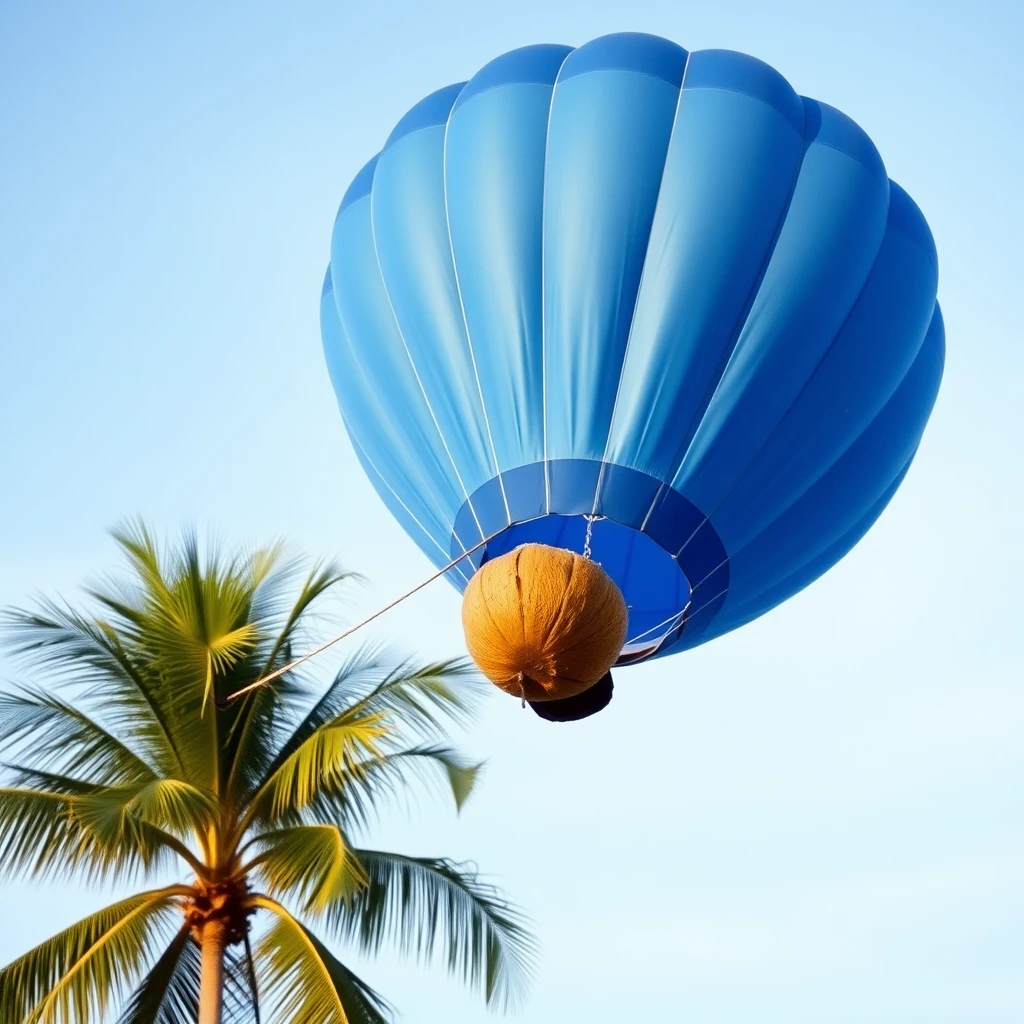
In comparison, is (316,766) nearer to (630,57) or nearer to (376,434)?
(376,434)

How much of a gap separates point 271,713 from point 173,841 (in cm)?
135

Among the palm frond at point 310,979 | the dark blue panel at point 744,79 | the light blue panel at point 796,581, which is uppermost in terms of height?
the dark blue panel at point 744,79

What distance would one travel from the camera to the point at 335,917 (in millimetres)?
15562

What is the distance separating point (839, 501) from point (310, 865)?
3943mm

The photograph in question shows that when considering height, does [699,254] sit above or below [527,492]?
above

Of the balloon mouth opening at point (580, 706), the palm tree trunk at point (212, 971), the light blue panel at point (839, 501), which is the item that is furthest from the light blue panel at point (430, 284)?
the palm tree trunk at point (212, 971)

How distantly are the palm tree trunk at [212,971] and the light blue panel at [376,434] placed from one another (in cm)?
264

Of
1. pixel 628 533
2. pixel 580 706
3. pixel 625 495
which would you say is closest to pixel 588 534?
pixel 625 495

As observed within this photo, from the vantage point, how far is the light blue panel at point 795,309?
47.3 ft

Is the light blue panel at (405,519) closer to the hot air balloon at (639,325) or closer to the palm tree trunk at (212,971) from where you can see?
the hot air balloon at (639,325)

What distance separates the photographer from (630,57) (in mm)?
15258

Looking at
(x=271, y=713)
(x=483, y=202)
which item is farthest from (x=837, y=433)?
(x=271, y=713)

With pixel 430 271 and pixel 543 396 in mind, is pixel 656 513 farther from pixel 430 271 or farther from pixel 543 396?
pixel 430 271

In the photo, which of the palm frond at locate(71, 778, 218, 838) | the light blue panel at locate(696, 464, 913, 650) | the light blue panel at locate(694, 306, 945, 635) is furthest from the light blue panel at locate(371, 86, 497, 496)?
the palm frond at locate(71, 778, 218, 838)
